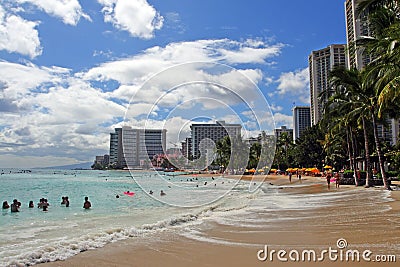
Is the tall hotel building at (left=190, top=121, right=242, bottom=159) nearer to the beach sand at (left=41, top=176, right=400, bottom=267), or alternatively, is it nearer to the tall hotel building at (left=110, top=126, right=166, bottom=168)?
the tall hotel building at (left=110, top=126, right=166, bottom=168)

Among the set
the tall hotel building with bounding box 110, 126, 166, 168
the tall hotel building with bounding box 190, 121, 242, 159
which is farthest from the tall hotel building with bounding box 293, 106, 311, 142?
the tall hotel building with bounding box 110, 126, 166, 168

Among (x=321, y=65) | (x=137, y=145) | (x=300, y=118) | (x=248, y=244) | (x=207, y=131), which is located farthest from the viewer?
(x=300, y=118)

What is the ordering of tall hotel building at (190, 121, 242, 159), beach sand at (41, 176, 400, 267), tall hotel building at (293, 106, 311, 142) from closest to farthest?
beach sand at (41, 176, 400, 267), tall hotel building at (190, 121, 242, 159), tall hotel building at (293, 106, 311, 142)

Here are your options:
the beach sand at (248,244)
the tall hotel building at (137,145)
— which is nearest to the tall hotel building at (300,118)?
the beach sand at (248,244)

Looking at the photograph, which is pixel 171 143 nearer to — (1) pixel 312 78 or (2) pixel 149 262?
(2) pixel 149 262

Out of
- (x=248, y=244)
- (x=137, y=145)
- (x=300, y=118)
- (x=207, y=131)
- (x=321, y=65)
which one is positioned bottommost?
(x=248, y=244)

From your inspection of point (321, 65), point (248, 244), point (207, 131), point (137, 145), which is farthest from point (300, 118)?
point (248, 244)

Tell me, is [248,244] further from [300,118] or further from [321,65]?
[300,118]

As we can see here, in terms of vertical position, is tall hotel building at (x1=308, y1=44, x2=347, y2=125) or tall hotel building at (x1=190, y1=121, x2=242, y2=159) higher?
tall hotel building at (x1=308, y1=44, x2=347, y2=125)

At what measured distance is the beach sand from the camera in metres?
6.38

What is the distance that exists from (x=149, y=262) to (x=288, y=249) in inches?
106

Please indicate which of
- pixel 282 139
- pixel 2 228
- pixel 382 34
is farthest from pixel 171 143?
pixel 282 139

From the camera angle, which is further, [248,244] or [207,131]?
[207,131]

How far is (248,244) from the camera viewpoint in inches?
298
